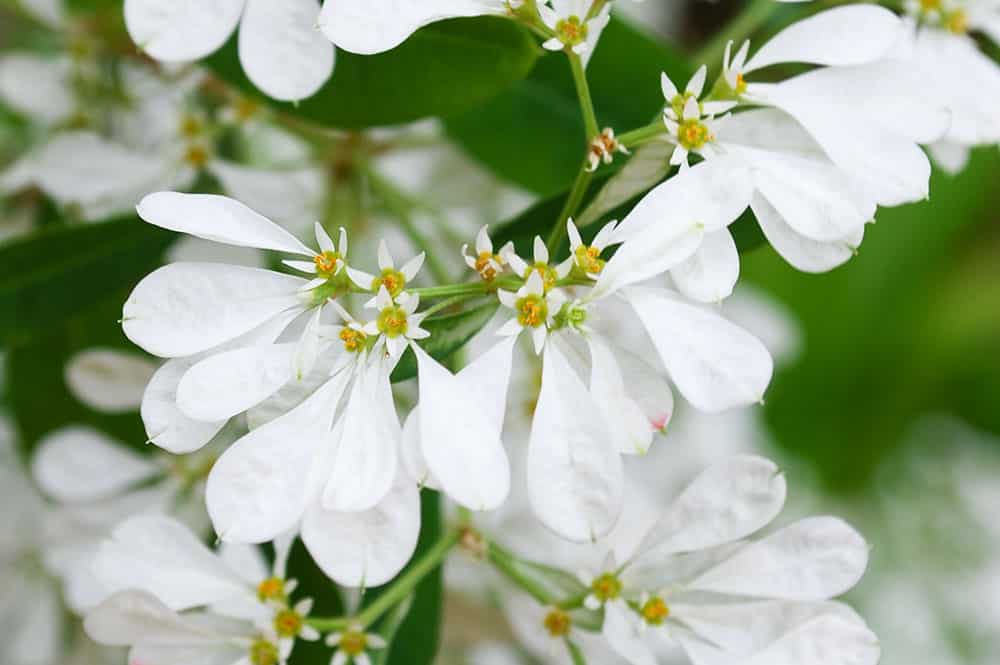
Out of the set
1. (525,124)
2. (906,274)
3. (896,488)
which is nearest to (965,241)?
(906,274)

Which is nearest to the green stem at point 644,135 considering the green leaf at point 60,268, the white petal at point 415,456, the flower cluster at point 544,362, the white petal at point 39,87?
the flower cluster at point 544,362

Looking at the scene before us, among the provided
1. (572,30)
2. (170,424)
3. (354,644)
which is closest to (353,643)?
(354,644)

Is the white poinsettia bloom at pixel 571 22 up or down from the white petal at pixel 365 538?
up

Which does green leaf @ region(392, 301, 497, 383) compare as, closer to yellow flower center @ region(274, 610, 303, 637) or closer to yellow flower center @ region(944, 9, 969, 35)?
yellow flower center @ region(274, 610, 303, 637)

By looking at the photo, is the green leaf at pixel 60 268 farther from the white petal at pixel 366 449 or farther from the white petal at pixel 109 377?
the white petal at pixel 366 449

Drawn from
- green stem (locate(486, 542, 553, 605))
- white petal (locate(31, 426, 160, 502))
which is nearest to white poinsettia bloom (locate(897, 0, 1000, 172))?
green stem (locate(486, 542, 553, 605))

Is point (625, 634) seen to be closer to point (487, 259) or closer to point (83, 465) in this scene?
point (487, 259)

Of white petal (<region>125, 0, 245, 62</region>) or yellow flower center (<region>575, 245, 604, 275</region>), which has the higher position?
white petal (<region>125, 0, 245, 62</region>)
